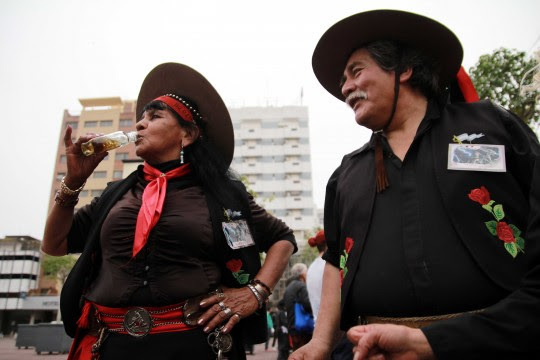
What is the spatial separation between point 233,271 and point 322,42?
4.61ft

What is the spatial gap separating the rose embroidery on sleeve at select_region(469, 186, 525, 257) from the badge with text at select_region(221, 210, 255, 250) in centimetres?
131

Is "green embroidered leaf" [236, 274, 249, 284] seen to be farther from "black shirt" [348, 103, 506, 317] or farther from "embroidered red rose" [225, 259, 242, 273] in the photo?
"black shirt" [348, 103, 506, 317]

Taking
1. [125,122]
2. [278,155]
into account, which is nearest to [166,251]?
[125,122]

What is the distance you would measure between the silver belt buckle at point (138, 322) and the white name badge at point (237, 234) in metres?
0.58

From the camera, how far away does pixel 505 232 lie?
1486 mm

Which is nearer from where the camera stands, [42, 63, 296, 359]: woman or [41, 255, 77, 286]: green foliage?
[42, 63, 296, 359]: woman

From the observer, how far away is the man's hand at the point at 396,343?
1.21 m

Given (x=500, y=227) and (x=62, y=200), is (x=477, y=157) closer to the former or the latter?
(x=500, y=227)

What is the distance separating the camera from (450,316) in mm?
1423

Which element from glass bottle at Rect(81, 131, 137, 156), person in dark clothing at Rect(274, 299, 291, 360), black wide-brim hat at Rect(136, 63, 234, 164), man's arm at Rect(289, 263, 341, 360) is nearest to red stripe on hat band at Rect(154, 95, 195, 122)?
black wide-brim hat at Rect(136, 63, 234, 164)

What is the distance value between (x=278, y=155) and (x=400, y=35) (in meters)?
62.0

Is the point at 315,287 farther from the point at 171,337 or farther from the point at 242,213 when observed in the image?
the point at 171,337

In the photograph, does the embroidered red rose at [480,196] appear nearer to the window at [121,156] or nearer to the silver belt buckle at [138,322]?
the silver belt buckle at [138,322]

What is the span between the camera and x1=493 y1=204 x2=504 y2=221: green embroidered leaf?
151 cm
